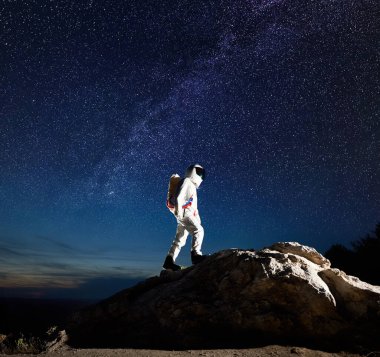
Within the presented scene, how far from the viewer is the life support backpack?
874cm

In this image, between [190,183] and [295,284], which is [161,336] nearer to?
[295,284]

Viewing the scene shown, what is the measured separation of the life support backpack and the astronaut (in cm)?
13

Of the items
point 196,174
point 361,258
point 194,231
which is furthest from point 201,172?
point 361,258

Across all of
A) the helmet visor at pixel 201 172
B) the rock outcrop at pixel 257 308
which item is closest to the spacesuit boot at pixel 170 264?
the rock outcrop at pixel 257 308

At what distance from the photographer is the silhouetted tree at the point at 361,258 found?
612 inches

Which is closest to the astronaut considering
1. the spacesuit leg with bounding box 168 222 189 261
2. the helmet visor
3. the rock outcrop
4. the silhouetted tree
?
the spacesuit leg with bounding box 168 222 189 261

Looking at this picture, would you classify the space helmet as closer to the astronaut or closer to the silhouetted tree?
the astronaut

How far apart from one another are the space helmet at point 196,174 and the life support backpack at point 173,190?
1.06 feet

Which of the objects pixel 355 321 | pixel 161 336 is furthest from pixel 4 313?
pixel 355 321

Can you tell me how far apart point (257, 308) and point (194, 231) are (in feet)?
10.7

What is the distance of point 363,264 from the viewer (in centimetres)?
1648

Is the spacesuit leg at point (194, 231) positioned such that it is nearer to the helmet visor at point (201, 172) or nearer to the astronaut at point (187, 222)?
the astronaut at point (187, 222)

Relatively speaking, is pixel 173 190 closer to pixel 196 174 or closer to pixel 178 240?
pixel 196 174

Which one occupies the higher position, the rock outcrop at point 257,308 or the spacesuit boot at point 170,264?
the spacesuit boot at point 170,264
